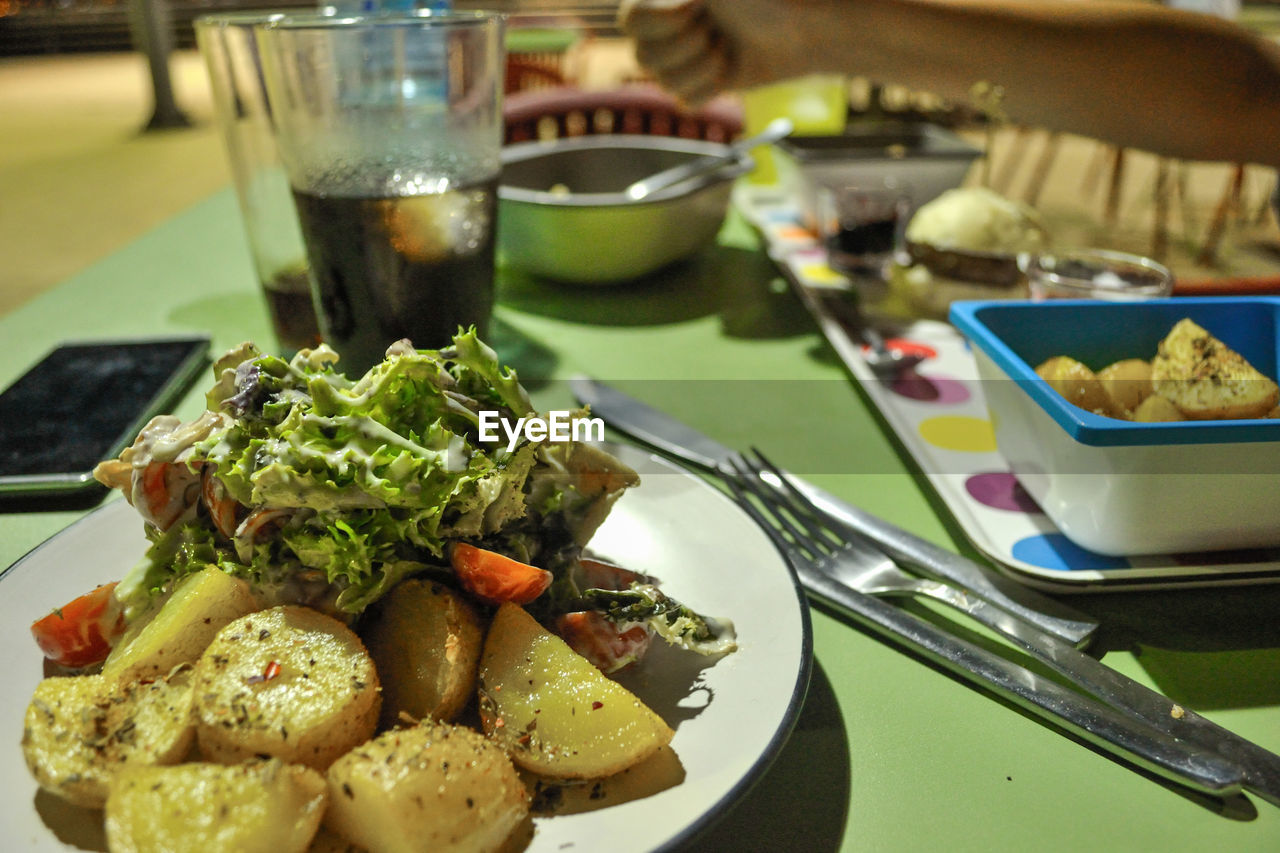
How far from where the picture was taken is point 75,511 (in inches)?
35.2

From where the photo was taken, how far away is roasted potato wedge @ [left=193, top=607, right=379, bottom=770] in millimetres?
498

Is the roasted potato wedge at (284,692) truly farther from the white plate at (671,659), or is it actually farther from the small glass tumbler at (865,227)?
the small glass tumbler at (865,227)

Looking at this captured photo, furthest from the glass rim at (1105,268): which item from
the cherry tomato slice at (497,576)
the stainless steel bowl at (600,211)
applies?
the cherry tomato slice at (497,576)

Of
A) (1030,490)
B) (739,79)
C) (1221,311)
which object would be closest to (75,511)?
(1030,490)

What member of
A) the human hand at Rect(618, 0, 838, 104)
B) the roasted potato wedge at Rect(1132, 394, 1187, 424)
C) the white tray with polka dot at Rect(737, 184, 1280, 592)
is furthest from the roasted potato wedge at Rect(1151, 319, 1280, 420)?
the human hand at Rect(618, 0, 838, 104)

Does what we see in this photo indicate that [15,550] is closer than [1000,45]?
Yes

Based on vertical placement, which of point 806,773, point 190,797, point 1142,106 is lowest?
point 806,773

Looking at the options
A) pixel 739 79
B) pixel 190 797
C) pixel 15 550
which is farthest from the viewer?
pixel 739 79

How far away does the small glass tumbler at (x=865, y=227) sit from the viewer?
1.54 metres

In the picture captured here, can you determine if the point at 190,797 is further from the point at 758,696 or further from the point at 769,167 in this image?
the point at 769,167

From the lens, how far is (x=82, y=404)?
3.44 feet

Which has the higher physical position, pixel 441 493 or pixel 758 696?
pixel 441 493

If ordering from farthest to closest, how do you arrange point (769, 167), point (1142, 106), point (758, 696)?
point (769, 167) → point (1142, 106) → point (758, 696)

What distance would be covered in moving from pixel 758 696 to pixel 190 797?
0.33 metres
